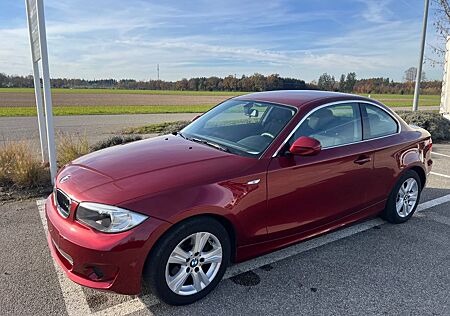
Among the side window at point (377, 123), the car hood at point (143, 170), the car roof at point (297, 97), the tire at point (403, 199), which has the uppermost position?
the car roof at point (297, 97)

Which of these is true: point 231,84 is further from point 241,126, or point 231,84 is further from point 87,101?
point 241,126

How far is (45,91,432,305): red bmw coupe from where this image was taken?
2.39 meters

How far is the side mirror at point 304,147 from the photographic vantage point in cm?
299

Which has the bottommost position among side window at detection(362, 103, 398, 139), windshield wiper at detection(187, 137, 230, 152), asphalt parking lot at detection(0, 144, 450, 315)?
asphalt parking lot at detection(0, 144, 450, 315)

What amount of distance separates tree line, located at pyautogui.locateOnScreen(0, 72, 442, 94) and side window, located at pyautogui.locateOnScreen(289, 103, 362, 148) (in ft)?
86.2

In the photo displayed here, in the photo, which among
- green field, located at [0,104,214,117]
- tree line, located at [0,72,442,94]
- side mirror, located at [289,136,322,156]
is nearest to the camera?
side mirror, located at [289,136,322,156]

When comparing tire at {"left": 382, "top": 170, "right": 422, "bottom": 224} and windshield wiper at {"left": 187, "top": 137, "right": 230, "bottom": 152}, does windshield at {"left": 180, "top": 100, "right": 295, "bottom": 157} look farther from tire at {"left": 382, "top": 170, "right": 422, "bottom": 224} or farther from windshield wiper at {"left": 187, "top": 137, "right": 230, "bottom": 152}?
tire at {"left": 382, "top": 170, "right": 422, "bottom": 224}

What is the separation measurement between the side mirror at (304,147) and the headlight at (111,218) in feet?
4.73

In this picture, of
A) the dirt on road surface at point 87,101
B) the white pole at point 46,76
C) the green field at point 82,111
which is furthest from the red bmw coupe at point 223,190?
the dirt on road surface at point 87,101

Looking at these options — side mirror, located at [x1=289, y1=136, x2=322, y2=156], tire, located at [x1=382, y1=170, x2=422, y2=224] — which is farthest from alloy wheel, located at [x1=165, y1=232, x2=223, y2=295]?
tire, located at [x1=382, y1=170, x2=422, y2=224]

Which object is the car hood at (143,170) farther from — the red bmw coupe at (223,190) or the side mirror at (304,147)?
the side mirror at (304,147)

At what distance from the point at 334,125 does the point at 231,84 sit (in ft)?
202

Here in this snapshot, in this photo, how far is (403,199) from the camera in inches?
171

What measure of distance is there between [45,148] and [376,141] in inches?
230
